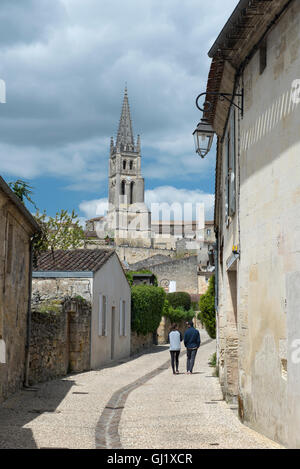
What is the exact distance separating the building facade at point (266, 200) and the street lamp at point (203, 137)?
6.34 feet

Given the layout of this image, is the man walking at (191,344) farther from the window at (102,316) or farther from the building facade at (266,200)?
the building facade at (266,200)

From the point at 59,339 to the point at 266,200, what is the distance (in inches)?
365

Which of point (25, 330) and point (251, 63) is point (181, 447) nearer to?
point (251, 63)

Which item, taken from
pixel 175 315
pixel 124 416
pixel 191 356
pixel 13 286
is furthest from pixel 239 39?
pixel 175 315

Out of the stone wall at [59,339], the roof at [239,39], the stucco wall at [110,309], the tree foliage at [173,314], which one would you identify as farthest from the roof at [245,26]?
the tree foliage at [173,314]

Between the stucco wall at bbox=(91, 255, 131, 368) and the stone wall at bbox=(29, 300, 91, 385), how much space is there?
94cm

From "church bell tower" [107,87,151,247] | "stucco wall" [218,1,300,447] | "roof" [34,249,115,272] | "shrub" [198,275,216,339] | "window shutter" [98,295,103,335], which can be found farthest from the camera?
"church bell tower" [107,87,151,247]

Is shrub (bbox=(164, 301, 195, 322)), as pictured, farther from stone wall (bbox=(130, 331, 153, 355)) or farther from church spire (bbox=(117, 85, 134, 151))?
church spire (bbox=(117, 85, 134, 151))

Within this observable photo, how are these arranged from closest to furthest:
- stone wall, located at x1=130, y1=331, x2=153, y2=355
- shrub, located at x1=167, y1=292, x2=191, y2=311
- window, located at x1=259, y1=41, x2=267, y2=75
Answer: window, located at x1=259, y1=41, x2=267, y2=75, stone wall, located at x1=130, y1=331, x2=153, y2=355, shrub, located at x1=167, y1=292, x2=191, y2=311

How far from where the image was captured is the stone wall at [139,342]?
2679 centimetres

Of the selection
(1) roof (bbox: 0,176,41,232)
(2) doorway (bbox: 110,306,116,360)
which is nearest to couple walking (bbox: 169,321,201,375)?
(2) doorway (bbox: 110,306,116,360)

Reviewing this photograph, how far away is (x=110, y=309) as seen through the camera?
21359mm

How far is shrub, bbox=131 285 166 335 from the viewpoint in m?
27.1
